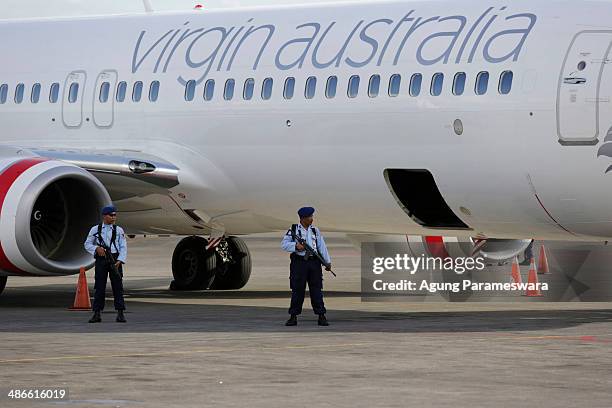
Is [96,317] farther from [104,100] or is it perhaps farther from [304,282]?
[104,100]

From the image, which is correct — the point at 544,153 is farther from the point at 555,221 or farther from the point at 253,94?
the point at 253,94

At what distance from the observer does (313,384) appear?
11.5 meters

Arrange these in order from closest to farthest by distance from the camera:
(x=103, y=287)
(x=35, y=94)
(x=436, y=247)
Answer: (x=103, y=287) < (x=35, y=94) < (x=436, y=247)

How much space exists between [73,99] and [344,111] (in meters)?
4.92

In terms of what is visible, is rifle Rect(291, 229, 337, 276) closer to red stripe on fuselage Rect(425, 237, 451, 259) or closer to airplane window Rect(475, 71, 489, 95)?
airplane window Rect(475, 71, 489, 95)

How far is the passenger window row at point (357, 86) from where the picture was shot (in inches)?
711

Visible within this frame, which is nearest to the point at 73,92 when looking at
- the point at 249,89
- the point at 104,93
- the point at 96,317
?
the point at 104,93

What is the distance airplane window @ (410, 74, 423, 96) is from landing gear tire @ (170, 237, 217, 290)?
24.4 feet

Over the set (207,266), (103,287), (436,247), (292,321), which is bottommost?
(292,321)

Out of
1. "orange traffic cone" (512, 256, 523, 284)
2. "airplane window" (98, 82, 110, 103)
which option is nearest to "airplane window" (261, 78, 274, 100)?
"airplane window" (98, 82, 110, 103)

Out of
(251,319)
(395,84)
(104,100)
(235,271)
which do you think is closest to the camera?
(251,319)

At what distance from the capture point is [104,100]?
72.0 feet

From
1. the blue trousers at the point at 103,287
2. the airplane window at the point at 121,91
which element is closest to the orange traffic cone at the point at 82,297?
the blue trousers at the point at 103,287

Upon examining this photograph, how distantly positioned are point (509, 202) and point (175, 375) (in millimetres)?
7104
